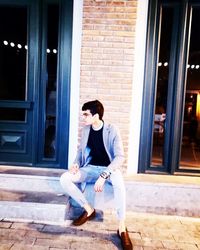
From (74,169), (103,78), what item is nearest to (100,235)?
(74,169)

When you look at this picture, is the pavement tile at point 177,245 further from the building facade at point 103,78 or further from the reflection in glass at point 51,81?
the reflection in glass at point 51,81

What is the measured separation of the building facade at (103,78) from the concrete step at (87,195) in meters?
0.40

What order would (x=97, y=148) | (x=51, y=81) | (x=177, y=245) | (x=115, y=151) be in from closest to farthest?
(x=177, y=245), (x=115, y=151), (x=97, y=148), (x=51, y=81)

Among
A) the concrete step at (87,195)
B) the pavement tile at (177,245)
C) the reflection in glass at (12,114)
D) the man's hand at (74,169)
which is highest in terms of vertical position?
the reflection in glass at (12,114)

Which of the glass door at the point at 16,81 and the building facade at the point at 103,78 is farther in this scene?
the glass door at the point at 16,81

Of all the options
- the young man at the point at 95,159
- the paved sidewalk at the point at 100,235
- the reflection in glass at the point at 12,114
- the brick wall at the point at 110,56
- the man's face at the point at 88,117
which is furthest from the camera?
the reflection in glass at the point at 12,114

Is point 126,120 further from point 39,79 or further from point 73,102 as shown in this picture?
point 39,79

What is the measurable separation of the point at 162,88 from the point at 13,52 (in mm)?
2325

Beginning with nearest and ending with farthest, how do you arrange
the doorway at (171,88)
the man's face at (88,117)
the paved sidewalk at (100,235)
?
the paved sidewalk at (100,235)
the man's face at (88,117)
the doorway at (171,88)

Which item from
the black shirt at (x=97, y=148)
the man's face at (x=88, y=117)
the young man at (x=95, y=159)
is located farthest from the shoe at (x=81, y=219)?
the man's face at (x=88, y=117)

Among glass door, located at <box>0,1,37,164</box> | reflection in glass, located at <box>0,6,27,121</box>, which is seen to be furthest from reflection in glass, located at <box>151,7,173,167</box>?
reflection in glass, located at <box>0,6,27,121</box>

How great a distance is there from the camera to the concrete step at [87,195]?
10.9ft

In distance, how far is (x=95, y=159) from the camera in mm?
3307

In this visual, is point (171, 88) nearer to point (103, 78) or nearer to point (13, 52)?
point (103, 78)
